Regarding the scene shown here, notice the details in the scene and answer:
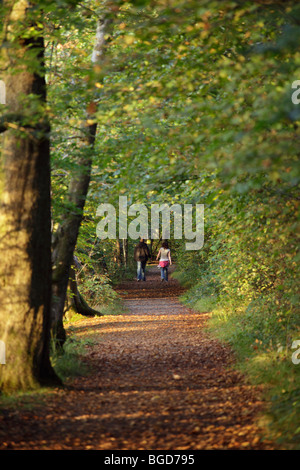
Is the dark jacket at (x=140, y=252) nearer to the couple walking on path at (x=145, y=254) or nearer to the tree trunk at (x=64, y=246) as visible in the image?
the couple walking on path at (x=145, y=254)

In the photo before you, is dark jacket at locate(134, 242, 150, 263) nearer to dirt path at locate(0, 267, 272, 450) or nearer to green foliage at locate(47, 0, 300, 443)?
green foliage at locate(47, 0, 300, 443)

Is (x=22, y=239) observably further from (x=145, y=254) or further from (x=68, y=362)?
(x=145, y=254)

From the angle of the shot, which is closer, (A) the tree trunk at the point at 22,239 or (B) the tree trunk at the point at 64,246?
(A) the tree trunk at the point at 22,239

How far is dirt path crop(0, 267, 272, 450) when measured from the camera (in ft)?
17.2

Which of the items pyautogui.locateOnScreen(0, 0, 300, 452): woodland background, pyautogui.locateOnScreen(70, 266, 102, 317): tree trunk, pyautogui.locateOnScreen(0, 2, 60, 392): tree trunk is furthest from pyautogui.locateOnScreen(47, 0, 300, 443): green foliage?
pyautogui.locateOnScreen(70, 266, 102, 317): tree trunk

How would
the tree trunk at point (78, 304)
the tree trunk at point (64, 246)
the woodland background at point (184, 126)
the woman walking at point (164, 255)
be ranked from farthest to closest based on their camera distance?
the woman walking at point (164, 255) < the tree trunk at point (78, 304) < the tree trunk at point (64, 246) < the woodland background at point (184, 126)

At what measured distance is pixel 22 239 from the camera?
655 cm

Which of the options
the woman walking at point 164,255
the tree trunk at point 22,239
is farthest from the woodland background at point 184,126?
the woman walking at point 164,255

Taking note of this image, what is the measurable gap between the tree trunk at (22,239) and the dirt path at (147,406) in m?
0.61

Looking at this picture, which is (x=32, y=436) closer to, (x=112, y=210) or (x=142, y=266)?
(x=112, y=210)

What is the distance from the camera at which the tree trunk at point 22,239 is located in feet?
21.4

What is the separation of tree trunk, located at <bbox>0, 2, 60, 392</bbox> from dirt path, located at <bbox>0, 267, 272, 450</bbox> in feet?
2.01

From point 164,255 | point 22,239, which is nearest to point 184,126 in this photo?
point 22,239

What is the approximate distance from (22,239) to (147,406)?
95.6 inches
